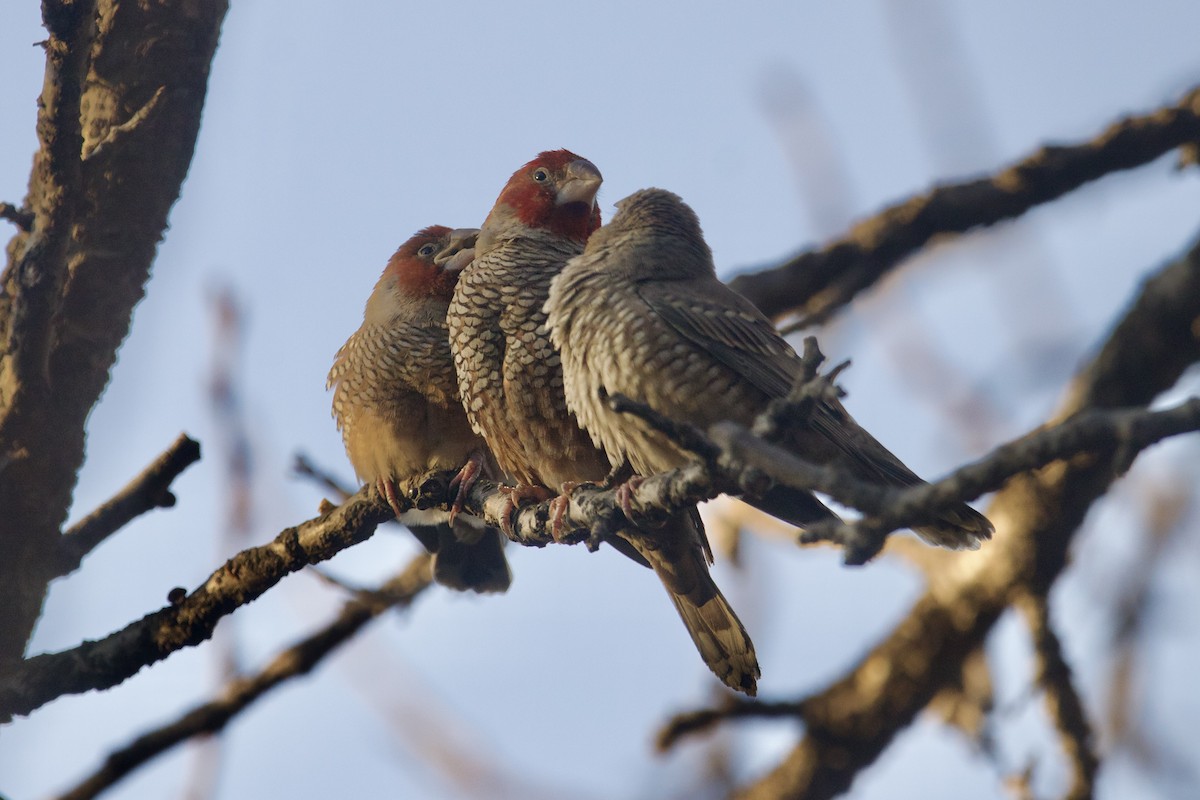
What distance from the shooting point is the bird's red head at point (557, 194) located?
17.9ft

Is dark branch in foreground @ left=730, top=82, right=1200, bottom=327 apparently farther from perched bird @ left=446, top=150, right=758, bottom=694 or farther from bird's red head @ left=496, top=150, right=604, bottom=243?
perched bird @ left=446, top=150, right=758, bottom=694

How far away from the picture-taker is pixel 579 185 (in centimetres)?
545

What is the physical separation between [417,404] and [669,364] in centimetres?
137

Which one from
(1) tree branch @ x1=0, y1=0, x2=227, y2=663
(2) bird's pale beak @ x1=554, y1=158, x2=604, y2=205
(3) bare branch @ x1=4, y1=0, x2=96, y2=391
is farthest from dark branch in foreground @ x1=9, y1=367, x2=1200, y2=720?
(2) bird's pale beak @ x1=554, y1=158, x2=604, y2=205

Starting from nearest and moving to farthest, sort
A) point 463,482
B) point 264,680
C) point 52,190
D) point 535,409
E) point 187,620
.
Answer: point 52,190 → point 187,620 → point 535,409 → point 463,482 → point 264,680

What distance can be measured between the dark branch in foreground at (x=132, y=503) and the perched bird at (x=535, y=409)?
1.15 meters

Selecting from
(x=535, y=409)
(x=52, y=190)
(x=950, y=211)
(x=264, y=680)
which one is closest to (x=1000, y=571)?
(x=950, y=211)

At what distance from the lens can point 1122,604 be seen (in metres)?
5.37

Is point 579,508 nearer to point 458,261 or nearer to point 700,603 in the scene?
point 700,603

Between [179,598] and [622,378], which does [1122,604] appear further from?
[179,598]

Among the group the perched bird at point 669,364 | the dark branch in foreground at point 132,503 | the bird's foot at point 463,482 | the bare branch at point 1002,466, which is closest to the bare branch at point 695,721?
the bird's foot at point 463,482

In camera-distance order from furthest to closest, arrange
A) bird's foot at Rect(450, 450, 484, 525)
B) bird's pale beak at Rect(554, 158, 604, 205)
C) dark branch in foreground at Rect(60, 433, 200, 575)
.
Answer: bird's pale beak at Rect(554, 158, 604, 205), bird's foot at Rect(450, 450, 484, 525), dark branch in foreground at Rect(60, 433, 200, 575)

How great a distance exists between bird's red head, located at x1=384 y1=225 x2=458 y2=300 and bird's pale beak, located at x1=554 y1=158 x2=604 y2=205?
59 centimetres

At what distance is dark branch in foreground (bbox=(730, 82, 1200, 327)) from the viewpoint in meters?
6.29
